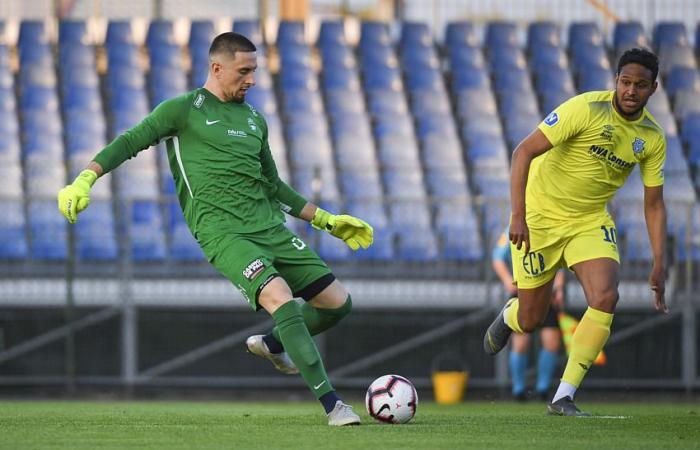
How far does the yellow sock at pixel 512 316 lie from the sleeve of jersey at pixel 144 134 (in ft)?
9.31

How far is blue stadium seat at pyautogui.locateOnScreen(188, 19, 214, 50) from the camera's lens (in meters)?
20.3

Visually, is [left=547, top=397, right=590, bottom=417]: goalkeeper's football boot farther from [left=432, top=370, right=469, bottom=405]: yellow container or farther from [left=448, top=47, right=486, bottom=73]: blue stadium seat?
[left=448, top=47, right=486, bottom=73]: blue stadium seat

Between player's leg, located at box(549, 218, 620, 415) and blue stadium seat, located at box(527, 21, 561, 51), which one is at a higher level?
blue stadium seat, located at box(527, 21, 561, 51)

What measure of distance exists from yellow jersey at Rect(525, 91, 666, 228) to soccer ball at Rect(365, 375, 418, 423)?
174cm

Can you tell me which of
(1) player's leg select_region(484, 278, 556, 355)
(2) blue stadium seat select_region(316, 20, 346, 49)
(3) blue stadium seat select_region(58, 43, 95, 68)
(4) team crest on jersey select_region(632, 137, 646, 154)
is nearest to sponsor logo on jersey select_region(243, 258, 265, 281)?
(1) player's leg select_region(484, 278, 556, 355)

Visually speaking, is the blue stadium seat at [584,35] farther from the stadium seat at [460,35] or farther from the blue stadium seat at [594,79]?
the stadium seat at [460,35]

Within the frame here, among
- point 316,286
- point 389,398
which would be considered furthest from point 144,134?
point 389,398

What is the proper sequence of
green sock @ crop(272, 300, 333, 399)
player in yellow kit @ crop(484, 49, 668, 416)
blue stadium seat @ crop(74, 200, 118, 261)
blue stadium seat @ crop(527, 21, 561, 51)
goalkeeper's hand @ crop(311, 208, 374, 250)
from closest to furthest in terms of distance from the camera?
green sock @ crop(272, 300, 333, 399)
player in yellow kit @ crop(484, 49, 668, 416)
goalkeeper's hand @ crop(311, 208, 374, 250)
blue stadium seat @ crop(74, 200, 118, 261)
blue stadium seat @ crop(527, 21, 561, 51)

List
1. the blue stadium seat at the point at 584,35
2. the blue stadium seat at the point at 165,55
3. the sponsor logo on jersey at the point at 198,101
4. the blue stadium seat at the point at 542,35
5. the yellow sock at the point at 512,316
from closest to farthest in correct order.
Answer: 1. the sponsor logo on jersey at the point at 198,101
2. the yellow sock at the point at 512,316
3. the blue stadium seat at the point at 165,55
4. the blue stadium seat at the point at 542,35
5. the blue stadium seat at the point at 584,35

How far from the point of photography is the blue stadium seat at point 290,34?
66.7ft

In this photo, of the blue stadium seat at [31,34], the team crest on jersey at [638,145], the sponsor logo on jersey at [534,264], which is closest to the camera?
the team crest on jersey at [638,145]

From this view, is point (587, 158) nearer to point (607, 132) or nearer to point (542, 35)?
point (607, 132)

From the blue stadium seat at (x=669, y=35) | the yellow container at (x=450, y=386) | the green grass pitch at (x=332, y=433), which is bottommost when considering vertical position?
the yellow container at (x=450, y=386)

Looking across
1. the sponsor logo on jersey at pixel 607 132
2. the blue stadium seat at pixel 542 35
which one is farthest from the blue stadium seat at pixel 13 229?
the blue stadium seat at pixel 542 35
